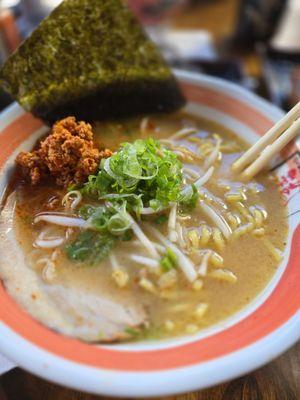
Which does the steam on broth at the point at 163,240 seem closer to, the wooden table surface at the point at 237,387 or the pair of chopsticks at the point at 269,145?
the pair of chopsticks at the point at 269,145

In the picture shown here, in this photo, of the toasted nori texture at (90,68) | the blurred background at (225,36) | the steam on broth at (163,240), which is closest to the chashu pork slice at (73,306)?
the steam on broth at (163,240)

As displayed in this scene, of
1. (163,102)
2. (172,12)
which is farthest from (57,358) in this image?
(172,12)

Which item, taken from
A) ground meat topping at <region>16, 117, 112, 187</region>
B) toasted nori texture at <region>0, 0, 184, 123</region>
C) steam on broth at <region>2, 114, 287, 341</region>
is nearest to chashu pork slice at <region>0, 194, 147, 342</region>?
steam on broth at <region>2, 114, 287, 341</region>

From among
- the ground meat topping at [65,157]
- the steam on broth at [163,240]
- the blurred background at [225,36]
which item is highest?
the ground meat topping at [65,157]

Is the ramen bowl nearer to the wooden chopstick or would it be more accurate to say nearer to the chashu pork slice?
the chashu pork slice

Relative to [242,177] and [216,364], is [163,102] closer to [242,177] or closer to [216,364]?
[242,177]

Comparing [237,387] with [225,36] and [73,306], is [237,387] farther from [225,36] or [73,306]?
[225,36]

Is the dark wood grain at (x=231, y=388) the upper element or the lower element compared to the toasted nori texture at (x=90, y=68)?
lower
